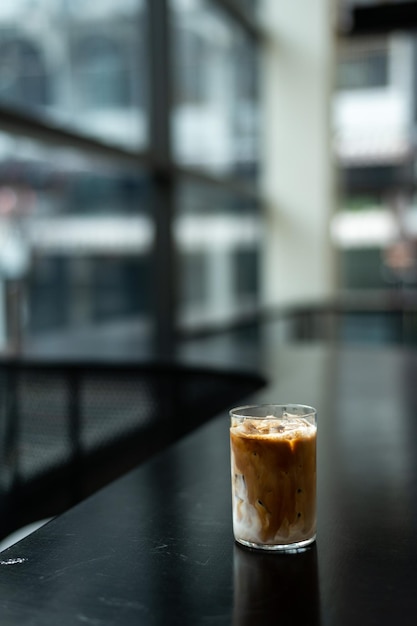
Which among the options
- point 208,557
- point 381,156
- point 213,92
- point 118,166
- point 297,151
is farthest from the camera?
point 381,156

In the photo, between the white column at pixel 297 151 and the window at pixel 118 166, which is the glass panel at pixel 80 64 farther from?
the white column at pixel 297 151

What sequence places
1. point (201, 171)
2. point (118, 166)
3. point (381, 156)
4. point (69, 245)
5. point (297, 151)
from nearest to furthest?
1. point (69, 245)
2. point (118, 166)
3. point (201, 171)
4. point (297, 151)
5. point (381, 156)

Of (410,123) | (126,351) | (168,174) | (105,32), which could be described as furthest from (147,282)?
(410,123)

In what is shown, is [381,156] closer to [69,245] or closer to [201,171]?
[201,171]

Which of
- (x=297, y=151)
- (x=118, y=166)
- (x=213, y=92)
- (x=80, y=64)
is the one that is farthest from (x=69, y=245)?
(x=297, y=151)

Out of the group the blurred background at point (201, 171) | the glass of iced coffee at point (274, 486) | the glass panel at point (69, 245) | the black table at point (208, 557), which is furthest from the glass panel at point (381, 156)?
the glass of iced coffee at point (274, 486)

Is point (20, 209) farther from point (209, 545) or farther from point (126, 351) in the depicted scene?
point (209, 545)
